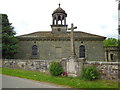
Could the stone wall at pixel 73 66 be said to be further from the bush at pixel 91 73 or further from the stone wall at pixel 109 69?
the bush at pixel 91 73

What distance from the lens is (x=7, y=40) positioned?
19766 mm

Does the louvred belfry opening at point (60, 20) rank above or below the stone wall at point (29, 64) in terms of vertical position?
above

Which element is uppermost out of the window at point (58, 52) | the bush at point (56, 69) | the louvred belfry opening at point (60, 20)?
the louvred belfry opening at point (60, 20)

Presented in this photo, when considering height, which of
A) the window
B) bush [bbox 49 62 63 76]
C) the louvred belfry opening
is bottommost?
bush [bbox 49 62 63 76]

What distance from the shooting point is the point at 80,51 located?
23422 mm

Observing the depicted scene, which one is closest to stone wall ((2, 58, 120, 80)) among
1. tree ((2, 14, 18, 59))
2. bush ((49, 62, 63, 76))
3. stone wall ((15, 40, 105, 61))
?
bush ((49, 62, 63, 76))

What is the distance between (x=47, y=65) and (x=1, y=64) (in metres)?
7.51

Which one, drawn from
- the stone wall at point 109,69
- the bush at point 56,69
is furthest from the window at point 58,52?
the stone wall at point 109,69

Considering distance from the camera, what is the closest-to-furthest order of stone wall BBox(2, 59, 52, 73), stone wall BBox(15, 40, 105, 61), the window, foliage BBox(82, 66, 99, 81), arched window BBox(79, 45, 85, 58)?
1. foliage BBox(82, 66, 99, 81)
2. stone wall BBox(2, 59, 52, 73)
3. stone wall BBox(15, 40, 105, 61)
4. the window
5. arched window BBox(79, 45, 85, 58)

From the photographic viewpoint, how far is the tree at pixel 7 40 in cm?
1920

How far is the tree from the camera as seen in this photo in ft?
63.0

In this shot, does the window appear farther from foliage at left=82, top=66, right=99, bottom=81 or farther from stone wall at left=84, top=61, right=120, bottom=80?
foliage at left=82, top=66, right=99, bottom=81

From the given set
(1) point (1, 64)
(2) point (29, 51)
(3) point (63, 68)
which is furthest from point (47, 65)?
(2) point (29, 51)

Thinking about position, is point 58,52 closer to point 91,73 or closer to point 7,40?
point 7,40
